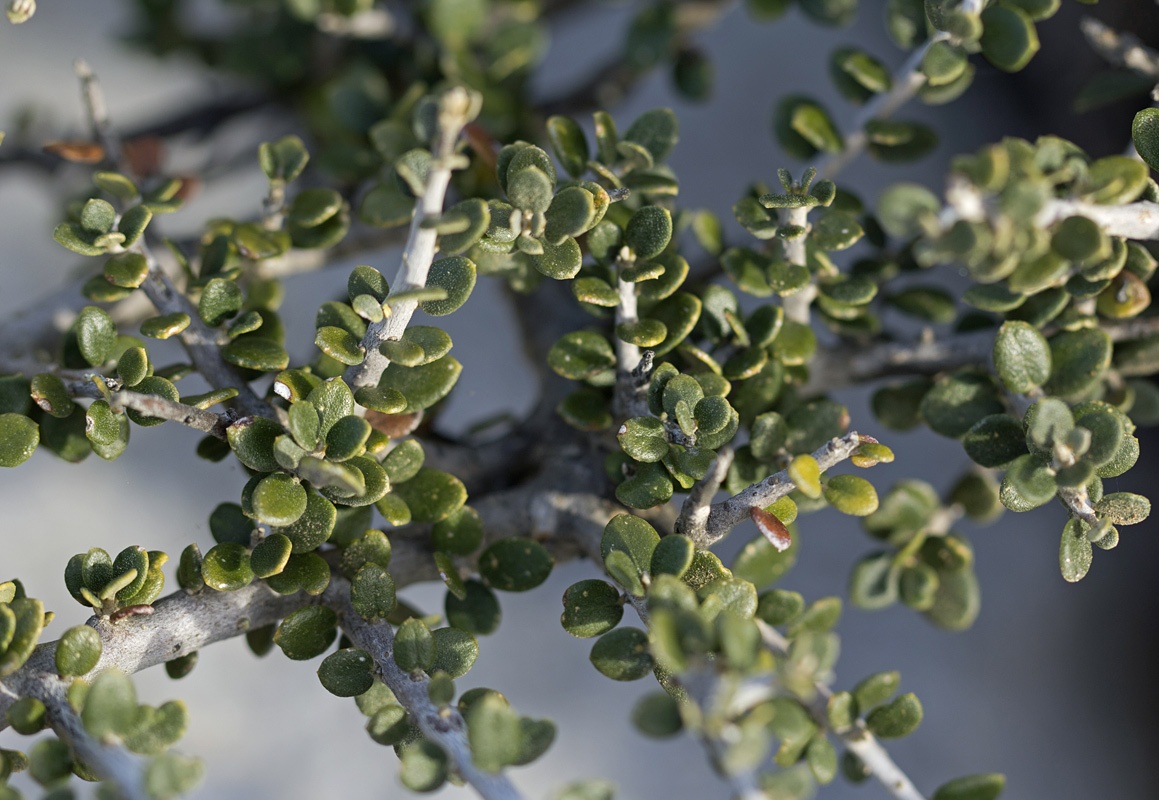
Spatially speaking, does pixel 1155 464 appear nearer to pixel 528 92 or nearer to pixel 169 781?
pixel 528 92

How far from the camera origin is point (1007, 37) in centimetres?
52

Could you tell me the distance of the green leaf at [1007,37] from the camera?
515 millimetres

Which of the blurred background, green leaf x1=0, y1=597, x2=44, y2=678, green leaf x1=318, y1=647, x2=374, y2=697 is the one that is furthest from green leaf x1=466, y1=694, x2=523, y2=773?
the blurred background

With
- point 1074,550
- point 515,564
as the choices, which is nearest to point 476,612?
point 515,564

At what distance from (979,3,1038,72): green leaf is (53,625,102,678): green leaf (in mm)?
618

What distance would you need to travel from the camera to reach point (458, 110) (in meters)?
0.37

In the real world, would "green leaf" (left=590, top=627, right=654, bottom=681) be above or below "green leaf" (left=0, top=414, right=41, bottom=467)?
below

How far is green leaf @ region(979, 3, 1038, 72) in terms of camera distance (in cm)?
51

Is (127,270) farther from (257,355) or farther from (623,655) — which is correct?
(623,655)

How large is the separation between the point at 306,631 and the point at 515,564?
0.13 meters

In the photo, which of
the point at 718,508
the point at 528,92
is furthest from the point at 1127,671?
the point at 528,92

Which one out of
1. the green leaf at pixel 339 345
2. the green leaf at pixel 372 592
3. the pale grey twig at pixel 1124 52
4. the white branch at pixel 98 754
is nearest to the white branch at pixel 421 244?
the green leaf at pixel 339 345

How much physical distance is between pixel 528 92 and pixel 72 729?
0.71 m

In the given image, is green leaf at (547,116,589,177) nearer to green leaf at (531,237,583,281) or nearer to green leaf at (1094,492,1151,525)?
green leaf at (531,237,583,281)
